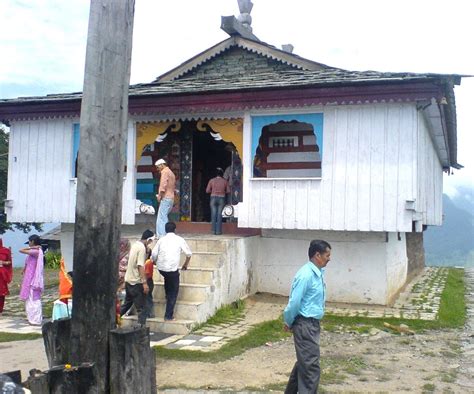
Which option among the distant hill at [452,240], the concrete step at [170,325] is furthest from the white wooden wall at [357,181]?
the distant hill at [452,240]

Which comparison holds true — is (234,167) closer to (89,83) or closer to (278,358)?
(278,358)

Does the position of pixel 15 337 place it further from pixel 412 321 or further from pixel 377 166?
pixel 377 166

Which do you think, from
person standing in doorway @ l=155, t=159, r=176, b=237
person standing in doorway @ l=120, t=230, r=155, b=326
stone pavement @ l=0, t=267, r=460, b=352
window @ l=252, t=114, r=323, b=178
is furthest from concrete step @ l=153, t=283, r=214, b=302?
window @ l=252, t=114, r=323, b=178

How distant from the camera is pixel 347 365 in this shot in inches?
293

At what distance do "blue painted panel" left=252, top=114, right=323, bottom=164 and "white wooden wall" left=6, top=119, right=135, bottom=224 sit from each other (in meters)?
4.49

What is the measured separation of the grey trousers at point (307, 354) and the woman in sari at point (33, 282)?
654cm

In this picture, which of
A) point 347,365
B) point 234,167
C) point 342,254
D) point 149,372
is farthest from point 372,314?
point 149,372

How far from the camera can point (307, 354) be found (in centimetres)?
541

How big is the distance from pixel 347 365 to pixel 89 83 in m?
4.97

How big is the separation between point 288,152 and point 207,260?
4.03 m

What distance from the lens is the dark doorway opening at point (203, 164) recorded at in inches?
598

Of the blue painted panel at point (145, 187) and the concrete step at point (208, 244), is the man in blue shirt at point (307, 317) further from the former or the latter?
the blue painted panel at point (145, 187)

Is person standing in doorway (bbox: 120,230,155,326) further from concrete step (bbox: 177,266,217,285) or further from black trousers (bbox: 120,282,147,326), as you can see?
concrete step (bbox: 177,266,217,285)

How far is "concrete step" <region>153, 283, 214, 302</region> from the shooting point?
9922mm
